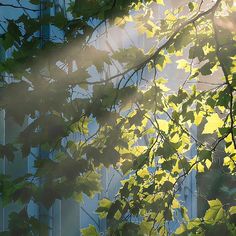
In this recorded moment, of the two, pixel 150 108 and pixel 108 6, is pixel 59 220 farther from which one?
pixel 108 6

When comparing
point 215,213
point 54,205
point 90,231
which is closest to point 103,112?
point 90,231

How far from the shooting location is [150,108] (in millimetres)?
4961

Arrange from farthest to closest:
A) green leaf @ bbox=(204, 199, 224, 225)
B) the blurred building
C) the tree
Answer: the blurred building
green leaf @ bbox=(204, 199, 224, 225)
the tree

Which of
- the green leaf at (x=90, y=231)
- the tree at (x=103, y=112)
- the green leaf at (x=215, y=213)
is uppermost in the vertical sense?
the tree at (x=103, y=112)

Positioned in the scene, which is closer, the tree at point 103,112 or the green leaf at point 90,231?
the tree at point 103,112

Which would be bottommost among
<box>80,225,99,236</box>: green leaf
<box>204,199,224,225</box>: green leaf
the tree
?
<box>80,225,99,236</box>: green leaf

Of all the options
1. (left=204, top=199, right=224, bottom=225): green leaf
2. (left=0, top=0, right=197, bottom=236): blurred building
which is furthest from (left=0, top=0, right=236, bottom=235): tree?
(left=0, top=0, right=197, bottom=236): blurred building

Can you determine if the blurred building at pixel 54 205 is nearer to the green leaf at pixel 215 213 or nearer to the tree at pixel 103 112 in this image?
the tree at pixel 103 112

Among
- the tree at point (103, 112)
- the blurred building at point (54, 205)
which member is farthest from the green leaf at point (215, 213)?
the blurred building at point (54, 205)

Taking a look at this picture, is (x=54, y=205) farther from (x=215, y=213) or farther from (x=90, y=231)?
(x=215, y=213)

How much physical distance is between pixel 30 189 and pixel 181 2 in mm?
2572

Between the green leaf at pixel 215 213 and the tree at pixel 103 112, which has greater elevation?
the tree at pixel 103 112

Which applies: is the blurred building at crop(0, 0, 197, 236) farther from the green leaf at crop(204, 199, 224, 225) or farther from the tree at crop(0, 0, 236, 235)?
the green leaf at crop(204, 199, 224, 225)

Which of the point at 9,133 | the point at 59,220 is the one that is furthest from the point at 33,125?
the point at 59,220
